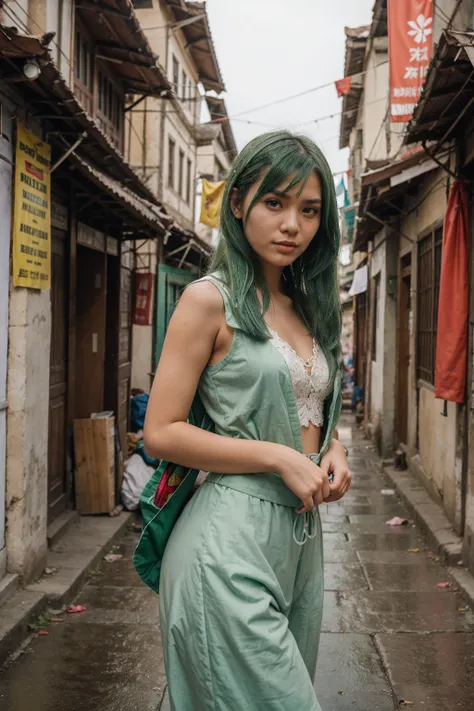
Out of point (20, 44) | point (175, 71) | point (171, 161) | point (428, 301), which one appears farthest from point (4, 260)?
point (175, 71)

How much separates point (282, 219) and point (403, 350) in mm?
11770

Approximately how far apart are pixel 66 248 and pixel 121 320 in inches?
108

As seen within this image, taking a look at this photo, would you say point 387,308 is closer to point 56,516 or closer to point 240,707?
→ point 56,516

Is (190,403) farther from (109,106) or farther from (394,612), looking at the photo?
(109,106)

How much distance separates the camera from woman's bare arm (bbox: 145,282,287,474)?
1971 mm

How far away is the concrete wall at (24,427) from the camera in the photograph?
5.48 meters

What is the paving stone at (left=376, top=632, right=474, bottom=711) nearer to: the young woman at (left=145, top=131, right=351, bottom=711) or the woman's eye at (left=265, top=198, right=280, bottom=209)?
the young woman at (left=145, top=131, right=351, bottom=711)

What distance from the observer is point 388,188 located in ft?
34.8

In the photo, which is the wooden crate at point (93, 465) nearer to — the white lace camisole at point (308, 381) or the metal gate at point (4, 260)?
the metal gate at point (4, 260)

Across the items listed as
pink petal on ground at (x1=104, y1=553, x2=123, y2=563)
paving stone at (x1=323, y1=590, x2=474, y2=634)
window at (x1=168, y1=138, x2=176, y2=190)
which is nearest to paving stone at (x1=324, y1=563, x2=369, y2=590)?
paving stone at (x1=323, y1=590, x2=474, y2=634)

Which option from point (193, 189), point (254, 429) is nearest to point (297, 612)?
point (254, 429)

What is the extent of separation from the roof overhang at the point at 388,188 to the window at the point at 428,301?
31.3 inches

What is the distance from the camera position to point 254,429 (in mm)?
2039

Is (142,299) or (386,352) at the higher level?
(142,299)
